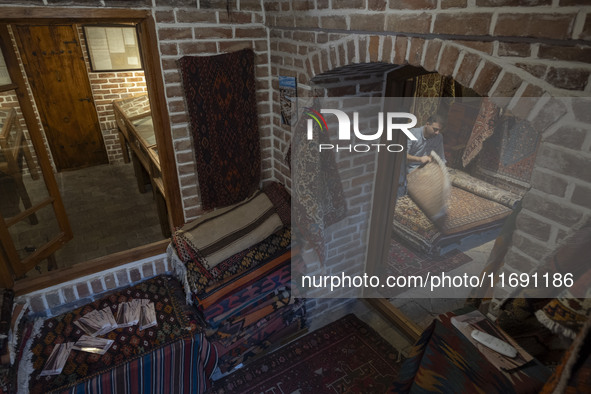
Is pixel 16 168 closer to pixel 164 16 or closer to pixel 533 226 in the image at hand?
pixel 164 16

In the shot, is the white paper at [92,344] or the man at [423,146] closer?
the white paper at [92,344]

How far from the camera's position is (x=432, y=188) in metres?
4.34

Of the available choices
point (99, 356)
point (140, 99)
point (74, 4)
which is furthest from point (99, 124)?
point (99, 356)

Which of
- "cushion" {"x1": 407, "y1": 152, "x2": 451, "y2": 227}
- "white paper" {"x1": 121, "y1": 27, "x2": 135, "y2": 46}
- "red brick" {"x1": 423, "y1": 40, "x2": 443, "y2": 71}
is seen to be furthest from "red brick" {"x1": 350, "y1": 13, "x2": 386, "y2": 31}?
"white paper" {"x1": 121, "y1": 27, "x2": 135, "y2": 46}

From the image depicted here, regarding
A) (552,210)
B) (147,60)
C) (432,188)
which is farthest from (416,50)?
(432,188)

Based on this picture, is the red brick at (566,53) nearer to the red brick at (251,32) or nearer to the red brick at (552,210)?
the red brick at (552,210)

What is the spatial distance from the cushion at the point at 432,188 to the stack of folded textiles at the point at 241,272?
2226mm

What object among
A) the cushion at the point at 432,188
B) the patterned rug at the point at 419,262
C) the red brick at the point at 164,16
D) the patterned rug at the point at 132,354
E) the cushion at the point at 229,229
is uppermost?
the red brick at the point at 164,16

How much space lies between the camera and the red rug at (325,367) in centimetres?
240

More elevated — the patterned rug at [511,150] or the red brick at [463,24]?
the red brick at [463,24]

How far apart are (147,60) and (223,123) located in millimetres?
579

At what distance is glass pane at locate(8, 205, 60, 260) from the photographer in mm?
2431

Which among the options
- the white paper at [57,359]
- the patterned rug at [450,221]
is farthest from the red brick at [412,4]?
the patterned rug at [450,221]

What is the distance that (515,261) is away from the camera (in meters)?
1.40
